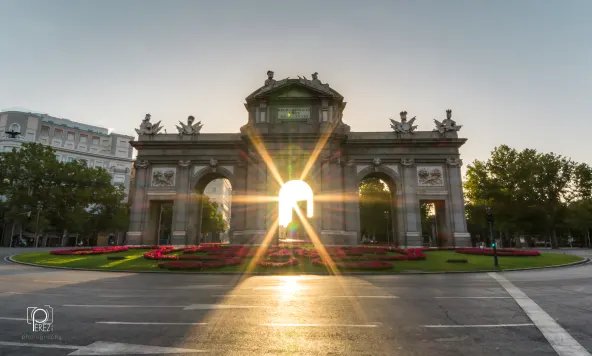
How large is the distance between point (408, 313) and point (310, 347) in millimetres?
4026

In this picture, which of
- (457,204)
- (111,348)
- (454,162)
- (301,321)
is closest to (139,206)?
(301,321)

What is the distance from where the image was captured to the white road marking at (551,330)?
19.7 feet

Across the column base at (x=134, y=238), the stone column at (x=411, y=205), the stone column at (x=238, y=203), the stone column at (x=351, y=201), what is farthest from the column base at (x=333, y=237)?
the column base at (x=134, y=238)

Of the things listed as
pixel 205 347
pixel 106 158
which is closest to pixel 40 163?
pixel 106 158

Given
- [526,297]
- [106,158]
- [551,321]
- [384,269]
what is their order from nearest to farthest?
[551,321] → [526,297] → [384,269] → [106,158]

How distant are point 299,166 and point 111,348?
105 feet

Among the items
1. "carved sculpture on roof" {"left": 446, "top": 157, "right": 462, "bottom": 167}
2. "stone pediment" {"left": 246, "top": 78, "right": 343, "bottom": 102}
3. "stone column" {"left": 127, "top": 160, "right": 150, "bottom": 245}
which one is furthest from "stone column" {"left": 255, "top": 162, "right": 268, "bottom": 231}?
Answer: "carved sculpture on roof" {"left": 446, "top": 157, "right": 462, "bottom": 167}

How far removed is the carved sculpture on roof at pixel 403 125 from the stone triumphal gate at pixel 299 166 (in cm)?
13

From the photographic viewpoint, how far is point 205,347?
608 centimetres

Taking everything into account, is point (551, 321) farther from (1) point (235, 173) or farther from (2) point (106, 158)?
(2) point (106, 158)

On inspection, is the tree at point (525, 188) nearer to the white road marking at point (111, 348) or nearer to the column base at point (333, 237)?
the column base at point (333, 237)

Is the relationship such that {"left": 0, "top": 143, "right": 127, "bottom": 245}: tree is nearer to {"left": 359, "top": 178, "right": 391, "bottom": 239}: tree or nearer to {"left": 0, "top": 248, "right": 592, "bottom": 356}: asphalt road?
{"left": 0, "top": 248, "right": 592, "bottom": 356}: asphalt road

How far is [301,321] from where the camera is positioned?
315 inches

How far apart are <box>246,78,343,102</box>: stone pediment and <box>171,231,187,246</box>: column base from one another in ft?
61.6
